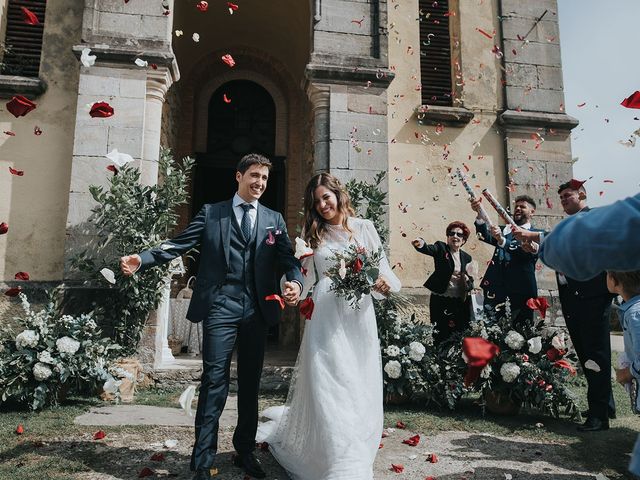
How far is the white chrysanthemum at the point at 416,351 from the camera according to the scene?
5133mm

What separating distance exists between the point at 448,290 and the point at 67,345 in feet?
13.0

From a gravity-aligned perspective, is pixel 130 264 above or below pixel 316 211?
below

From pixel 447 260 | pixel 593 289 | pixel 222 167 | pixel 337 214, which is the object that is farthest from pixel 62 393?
pixel 222 167

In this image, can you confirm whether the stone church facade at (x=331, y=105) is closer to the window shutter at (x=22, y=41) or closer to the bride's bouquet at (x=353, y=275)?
the window shutter at (x=22, y=41)

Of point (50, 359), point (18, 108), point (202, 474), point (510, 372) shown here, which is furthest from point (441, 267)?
point (18, 108)

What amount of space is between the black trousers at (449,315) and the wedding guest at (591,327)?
119cm

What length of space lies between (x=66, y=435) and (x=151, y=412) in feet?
3.01

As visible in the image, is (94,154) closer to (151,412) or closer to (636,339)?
(151,412)

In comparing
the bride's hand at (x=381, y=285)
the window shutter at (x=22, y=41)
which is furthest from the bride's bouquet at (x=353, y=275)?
the window shutter at (x=22, y=41)

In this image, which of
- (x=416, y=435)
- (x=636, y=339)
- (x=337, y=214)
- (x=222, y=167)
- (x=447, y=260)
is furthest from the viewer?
(x=222, y=167)

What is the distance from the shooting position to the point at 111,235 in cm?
584

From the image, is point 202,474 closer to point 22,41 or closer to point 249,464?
point 249,464

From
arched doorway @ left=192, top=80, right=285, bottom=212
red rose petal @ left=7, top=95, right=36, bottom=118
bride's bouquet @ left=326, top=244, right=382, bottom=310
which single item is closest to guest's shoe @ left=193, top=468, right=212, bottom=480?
bride's bouquet @ left=326, top=244, right=382, bottom=310

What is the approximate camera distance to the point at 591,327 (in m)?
4.65
